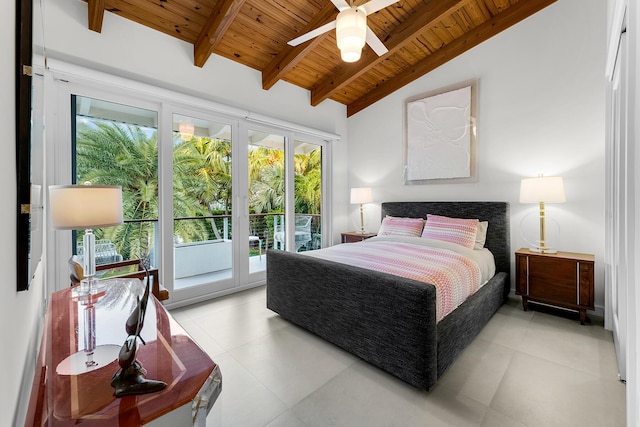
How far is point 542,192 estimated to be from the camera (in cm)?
284

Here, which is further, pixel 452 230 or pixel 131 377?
pixel 452 230

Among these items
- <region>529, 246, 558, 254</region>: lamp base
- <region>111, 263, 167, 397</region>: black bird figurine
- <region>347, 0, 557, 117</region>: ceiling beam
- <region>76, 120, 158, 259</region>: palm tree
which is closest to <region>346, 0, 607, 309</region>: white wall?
<region>347, 0, 557, 117</region>: ceiling beam

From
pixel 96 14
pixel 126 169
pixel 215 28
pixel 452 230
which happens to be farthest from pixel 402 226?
pixel 96 14

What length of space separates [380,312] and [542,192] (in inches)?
85.7

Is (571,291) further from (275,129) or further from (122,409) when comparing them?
(275,129)

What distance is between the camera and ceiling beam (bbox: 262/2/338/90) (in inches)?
114

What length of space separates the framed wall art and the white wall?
0.10 metres

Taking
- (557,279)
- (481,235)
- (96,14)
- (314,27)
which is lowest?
(557,279)

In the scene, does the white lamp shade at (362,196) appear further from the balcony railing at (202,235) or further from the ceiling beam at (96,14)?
the ceiling beam at (96,14)

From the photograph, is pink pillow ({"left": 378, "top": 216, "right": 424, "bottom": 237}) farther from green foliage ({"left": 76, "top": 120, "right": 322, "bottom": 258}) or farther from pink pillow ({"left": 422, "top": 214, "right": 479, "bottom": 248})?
green foliage ({"left": 76, "top": 120, "right": 322, "bottom": 258})

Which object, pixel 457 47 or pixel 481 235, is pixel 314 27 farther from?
pixel 481 235

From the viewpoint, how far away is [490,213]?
3.44 meters

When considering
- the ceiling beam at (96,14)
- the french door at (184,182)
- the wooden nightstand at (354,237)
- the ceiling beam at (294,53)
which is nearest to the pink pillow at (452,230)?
the wooden nightstand at (354,237)

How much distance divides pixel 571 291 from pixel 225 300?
11.8 feet
